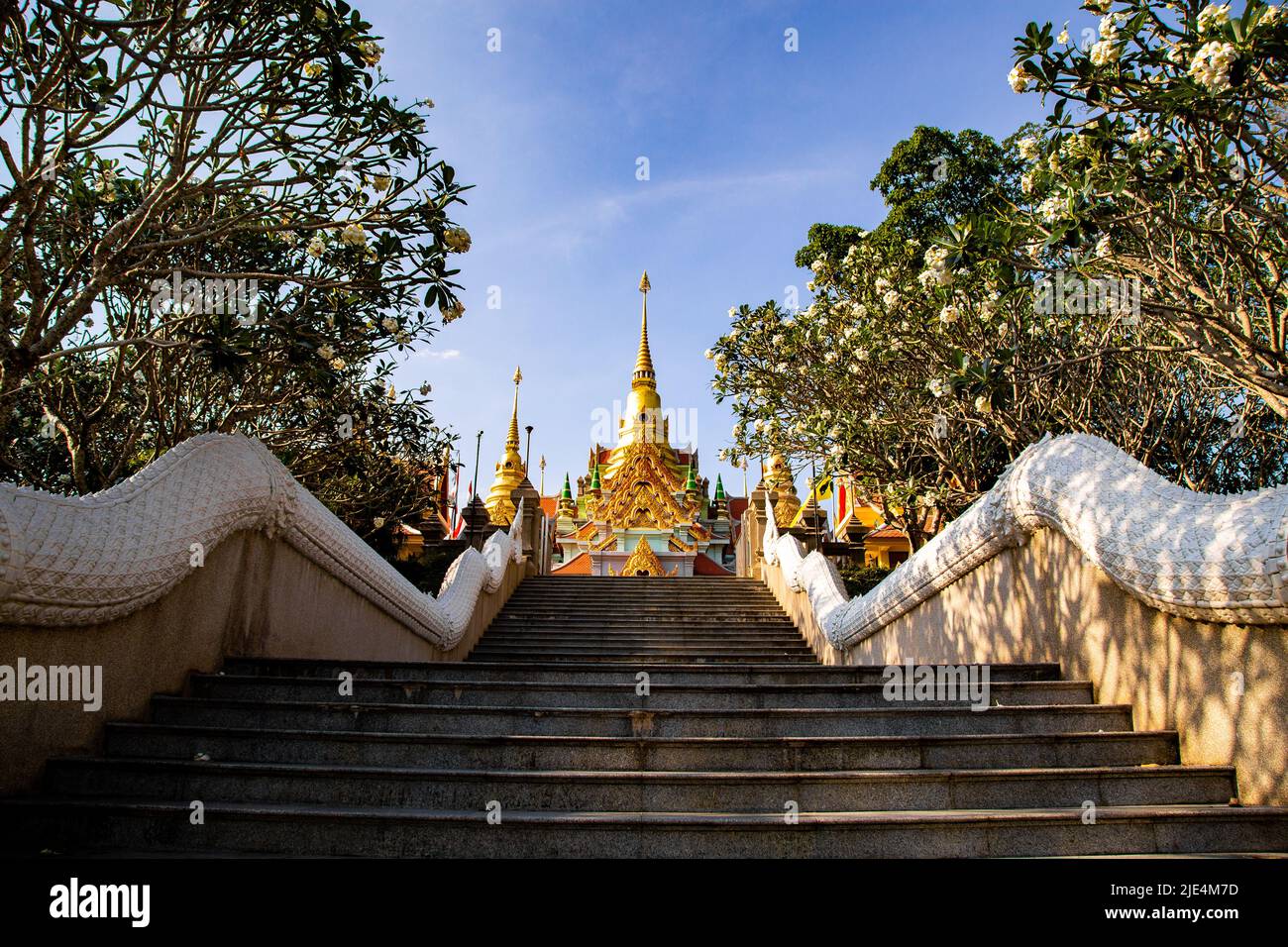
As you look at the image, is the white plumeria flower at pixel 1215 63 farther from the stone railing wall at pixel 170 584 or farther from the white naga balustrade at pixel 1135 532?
the stone railing wall at pixel 170 584

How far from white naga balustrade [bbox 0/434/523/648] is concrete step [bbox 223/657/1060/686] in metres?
0.93

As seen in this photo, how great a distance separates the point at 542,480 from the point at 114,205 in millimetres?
52044

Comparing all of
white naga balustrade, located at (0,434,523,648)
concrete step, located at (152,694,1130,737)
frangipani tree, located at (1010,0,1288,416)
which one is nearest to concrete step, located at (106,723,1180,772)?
concrete step, located at (152,694,1130,737)

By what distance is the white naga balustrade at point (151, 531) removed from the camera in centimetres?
343

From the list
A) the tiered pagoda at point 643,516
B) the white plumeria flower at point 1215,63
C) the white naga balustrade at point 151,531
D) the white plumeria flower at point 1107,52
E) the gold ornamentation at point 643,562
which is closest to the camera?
the white naga balustrade at point 151,531

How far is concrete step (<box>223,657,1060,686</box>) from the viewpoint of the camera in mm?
5059

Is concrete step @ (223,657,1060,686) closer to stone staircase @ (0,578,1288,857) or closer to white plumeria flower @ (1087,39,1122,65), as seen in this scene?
stone staircase @ (0,578,1288,857)

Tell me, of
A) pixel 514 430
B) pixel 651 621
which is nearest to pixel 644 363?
pixel 514 430

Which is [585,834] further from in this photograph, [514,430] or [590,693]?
[514,430]

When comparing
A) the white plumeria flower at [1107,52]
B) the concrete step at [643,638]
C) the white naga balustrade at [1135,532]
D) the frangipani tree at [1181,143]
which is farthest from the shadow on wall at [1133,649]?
the concrete step at [643,638]

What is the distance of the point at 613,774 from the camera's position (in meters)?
3.58

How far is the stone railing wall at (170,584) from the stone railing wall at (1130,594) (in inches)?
194
